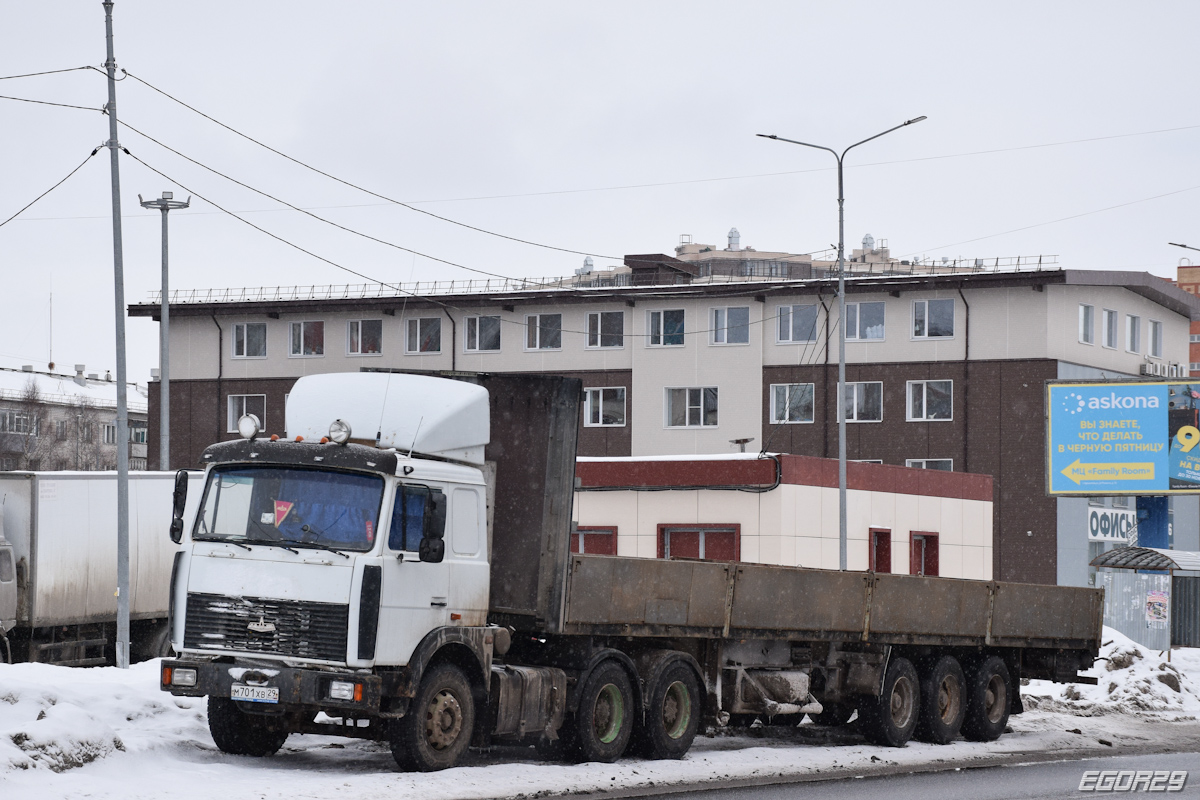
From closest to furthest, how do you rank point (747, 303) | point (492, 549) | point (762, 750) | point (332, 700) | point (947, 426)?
point (332, 700) → point (492, 549) → point (762, 750) → point (947, 426) → point (747, 303)

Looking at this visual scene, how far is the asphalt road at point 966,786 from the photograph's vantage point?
552 inches

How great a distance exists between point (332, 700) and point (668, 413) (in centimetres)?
4695

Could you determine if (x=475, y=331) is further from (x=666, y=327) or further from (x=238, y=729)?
(x=238, y=729)

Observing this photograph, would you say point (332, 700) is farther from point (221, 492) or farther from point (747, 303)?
point (747, 303)

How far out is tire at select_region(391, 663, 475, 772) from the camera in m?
13.5

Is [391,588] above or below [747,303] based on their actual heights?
below

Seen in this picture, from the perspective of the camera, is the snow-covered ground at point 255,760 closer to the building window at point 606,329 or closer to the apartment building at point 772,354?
the apartment building at point 772,354

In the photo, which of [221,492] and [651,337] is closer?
[221,492]

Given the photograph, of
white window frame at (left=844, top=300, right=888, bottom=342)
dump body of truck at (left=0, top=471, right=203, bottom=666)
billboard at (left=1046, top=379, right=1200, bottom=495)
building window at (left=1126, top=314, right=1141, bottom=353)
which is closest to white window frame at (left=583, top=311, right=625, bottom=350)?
white window frame at (left=844, top=300, right=888, bottom=342)

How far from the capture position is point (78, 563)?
76.5ft

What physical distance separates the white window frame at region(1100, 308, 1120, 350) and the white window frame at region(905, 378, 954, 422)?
5995mm

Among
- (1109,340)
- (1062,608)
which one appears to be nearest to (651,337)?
(1109,340)

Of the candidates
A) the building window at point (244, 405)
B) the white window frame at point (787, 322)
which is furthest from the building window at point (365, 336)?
the white window frame at point (787, 322)

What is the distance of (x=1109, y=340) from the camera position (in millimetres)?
56625
